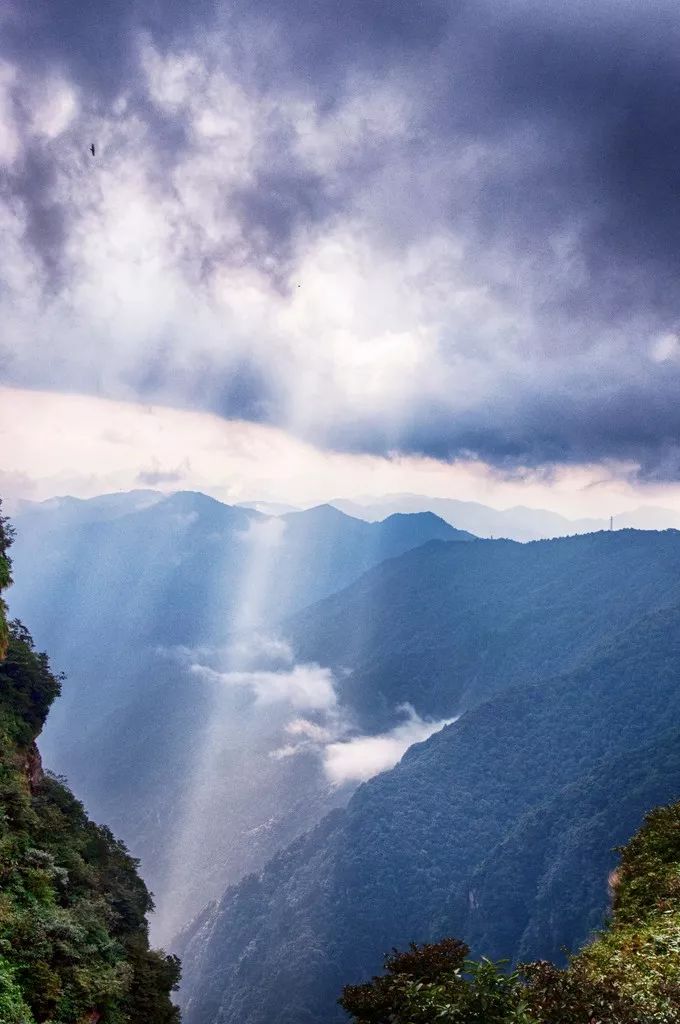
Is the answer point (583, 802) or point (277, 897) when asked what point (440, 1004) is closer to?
point (583, 802)

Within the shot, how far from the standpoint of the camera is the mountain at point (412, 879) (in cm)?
13775

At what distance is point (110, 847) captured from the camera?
32.7m

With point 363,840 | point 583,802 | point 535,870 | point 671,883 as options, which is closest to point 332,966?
point 363,840

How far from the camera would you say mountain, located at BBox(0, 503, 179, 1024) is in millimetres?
14125

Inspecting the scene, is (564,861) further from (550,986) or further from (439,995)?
(439,995)

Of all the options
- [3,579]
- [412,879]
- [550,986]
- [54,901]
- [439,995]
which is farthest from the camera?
[412,879]

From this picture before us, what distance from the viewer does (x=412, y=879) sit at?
168 m

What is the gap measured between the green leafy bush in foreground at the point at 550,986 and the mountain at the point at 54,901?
6.44 m

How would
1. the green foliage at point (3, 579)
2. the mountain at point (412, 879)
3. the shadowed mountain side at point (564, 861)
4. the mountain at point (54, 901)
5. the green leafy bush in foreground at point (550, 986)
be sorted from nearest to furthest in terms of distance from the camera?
the green leafy bush in foreground at point (550, 986) → the mountain at point (54, 901) → the green foliage at point (3, 579) → the shadowed mountain side at point (564, 861) → the mountain at point (412, 879)

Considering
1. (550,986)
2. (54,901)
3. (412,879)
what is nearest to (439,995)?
(550,986)

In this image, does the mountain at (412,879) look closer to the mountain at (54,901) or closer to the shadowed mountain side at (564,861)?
the shadowed mountain side at (564,861)

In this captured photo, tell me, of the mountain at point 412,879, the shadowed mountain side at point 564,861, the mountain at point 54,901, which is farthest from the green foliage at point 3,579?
the mountain at point 412,879

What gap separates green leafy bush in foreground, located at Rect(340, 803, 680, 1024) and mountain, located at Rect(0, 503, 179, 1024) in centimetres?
644

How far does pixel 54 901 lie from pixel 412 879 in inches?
6790
